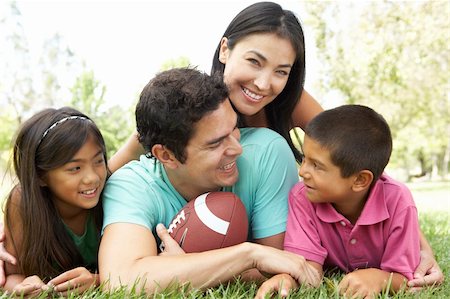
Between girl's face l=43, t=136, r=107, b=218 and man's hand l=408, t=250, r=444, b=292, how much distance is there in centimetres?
192

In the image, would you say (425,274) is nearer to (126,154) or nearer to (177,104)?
(177,104)

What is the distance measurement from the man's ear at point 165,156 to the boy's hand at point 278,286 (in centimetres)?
95

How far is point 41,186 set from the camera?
3.72m

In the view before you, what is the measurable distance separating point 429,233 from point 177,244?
382 centimetres

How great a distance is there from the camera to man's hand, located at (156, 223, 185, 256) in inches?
123

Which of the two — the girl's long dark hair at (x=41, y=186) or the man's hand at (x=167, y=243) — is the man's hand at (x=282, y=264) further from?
the girl's long dark hair at (x=41, y=186)

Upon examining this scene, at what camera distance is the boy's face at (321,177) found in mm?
3217

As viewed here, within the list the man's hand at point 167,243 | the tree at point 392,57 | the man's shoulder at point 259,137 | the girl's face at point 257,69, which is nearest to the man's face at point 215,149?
the man's shoulder at point 259,137

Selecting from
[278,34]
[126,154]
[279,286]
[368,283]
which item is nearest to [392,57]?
[126,154]

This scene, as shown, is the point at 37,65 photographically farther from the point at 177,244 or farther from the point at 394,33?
the point at 177,244

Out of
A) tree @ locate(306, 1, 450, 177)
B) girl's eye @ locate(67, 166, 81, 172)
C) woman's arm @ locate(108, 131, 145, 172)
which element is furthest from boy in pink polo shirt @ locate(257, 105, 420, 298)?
tree @ locate(306, 1, 450, 177)

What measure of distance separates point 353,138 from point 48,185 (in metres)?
1.92

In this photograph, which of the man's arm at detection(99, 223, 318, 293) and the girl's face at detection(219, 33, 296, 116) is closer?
the man's arm at detection(99, 223, 318, 293)

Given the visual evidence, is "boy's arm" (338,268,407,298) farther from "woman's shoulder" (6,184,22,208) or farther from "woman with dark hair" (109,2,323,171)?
"woman's shoulder" (6,184,22,208)
